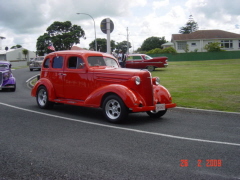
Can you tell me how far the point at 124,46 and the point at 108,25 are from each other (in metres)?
95.3

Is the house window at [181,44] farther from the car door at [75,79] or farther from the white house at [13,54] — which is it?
the car door at [75,79]

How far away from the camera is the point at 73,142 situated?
248 inches

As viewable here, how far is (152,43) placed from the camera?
355 ft

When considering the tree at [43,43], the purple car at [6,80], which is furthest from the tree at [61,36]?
the purple car at [6,80]

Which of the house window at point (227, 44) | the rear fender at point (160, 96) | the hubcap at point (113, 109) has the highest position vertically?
the house window at point (227, 44)

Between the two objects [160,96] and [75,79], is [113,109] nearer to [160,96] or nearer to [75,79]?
[160,96]

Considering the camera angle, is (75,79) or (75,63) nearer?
(75,79)

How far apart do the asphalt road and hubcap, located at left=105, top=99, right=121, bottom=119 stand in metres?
0.29

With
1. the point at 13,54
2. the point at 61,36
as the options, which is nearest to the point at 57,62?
the point at 61,36

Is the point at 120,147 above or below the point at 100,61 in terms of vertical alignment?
below

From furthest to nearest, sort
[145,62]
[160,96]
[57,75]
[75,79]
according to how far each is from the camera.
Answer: [145,62]
[57,75]
[75,79]
[160,96]

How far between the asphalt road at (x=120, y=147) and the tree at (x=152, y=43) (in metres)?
99.9

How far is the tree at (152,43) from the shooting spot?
107500mm

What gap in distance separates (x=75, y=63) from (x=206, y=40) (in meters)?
62.5
